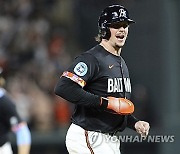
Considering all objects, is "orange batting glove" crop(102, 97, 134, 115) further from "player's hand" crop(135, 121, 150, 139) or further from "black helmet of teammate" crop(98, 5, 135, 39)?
"black helmet of teammate" crop(98, 5, 135, 39)

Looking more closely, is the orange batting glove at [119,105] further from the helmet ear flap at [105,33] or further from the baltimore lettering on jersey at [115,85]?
the helmet ear flap at [105,33]

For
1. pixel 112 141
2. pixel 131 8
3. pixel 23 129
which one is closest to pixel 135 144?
pixel 131 8

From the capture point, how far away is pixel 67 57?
12445mm

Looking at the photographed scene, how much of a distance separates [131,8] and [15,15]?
9.22 feet

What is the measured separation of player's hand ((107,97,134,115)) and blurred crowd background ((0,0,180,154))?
4.46 m

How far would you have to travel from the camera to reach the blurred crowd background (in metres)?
10.3

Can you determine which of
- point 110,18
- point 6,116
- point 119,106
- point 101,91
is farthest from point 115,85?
point 6,116

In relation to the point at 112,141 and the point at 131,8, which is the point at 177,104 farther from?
the point at 112,141

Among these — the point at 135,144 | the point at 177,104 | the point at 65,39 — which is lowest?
the point at 135,144

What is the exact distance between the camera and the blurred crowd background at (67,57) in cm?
1030

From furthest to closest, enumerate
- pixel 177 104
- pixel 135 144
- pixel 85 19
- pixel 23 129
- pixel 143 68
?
pixel 85 19 → pixel 143 68 → pixel 135 144 → pixel 177 104 → pixel 23 129

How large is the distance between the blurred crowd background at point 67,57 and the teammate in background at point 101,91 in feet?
14.4

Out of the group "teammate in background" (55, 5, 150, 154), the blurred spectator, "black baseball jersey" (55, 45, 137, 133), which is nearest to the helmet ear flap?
"teammate in background" (55, 5, 150, 154)

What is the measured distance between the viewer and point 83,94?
545cm
